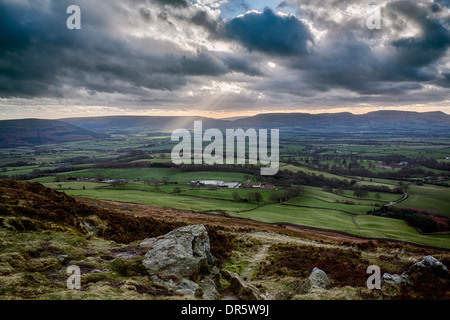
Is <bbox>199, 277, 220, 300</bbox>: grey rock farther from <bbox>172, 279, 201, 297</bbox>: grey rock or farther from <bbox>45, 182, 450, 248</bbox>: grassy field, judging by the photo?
<bbox>45, 182, 450, 248</bbox>: grassy field

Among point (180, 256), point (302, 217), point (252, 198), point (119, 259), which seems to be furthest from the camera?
point (252, 198)

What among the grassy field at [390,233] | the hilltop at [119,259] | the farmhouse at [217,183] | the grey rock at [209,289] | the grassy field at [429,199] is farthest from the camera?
the farmhouse at [217,183]

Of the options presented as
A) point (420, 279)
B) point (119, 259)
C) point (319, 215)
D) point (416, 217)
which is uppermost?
point (119, 259)

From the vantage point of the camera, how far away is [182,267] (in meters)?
14.1

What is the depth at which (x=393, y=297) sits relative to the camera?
11.8 meters

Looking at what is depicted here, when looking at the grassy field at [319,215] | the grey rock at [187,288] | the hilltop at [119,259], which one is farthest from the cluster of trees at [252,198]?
the grey rock at [187,288]

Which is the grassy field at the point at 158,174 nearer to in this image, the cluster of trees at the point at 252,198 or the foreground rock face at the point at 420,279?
the cluster of trees at the point at 252,198

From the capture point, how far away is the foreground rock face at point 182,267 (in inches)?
494

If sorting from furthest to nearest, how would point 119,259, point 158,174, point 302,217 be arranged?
point 158,174
point 302,217
point 119,259

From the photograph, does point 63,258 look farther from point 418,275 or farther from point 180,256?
point 418,275

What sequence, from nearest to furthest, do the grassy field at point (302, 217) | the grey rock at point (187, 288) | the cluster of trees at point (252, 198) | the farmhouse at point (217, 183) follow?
the grey rock at point (187, 288) → the grassy field at point (302, 217) → the cluster of trees at point (252, 198) → the farmhouse at point (217, 183)

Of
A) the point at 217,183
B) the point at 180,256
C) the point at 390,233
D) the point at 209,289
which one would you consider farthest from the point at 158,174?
the point at 209,289

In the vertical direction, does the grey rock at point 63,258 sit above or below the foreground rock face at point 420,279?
above
